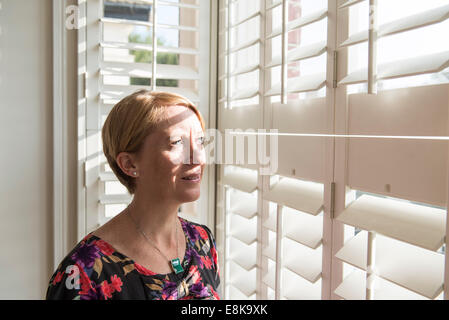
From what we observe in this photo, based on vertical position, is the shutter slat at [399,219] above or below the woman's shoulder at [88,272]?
above

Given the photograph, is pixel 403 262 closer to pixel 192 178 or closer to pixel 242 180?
pixel 192 178

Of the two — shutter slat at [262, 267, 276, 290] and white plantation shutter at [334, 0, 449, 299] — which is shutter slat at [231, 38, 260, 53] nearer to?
white plantation shutter at [334, 0, 449, 299]

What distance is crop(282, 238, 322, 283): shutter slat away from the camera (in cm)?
115

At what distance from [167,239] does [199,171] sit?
0.60ft

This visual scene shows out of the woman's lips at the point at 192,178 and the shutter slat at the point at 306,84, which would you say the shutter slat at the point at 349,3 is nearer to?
the shutter slat at the point at 306,84

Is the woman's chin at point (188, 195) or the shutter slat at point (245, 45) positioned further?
the shutter slat at point (245, 45)

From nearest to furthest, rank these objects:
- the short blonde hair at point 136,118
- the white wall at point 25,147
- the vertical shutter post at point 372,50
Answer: the vertical shutter post at point 372,50
the short blonde hair at point 136,118
the white wall at point 25,147

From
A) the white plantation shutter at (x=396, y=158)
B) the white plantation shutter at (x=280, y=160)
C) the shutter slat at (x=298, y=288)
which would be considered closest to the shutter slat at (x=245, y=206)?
the white plantation shutter at (x=280, y=160)

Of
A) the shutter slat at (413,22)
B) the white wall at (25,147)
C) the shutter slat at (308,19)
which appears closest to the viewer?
the shutter slat at (413,22)

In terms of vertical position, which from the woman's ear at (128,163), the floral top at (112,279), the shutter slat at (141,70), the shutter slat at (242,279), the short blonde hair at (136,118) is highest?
the shutter slat at (141,70)

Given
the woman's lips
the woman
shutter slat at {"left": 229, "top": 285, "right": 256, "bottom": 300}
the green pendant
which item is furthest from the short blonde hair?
shutter slat at {"left": 229, "top": 285, "right": 256, "bottom": 300}

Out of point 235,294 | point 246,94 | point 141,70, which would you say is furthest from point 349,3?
point 235,294

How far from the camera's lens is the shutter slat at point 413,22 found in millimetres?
756

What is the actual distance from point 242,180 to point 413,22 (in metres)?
0.86
